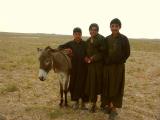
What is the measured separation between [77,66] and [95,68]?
721mm

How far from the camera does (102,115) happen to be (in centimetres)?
1038

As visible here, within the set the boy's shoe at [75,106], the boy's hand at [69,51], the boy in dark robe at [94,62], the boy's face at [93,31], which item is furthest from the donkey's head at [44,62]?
the boy's shoe at [75,106]

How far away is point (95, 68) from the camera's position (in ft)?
33.2

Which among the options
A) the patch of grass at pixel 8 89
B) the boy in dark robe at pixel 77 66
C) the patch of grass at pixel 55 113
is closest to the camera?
the patch of grass at pixel 55 113

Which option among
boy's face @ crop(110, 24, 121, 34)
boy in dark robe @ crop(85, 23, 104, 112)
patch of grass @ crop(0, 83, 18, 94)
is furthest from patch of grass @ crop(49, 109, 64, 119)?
Result: patch of grass @ crop(0, 83, 18, 94)

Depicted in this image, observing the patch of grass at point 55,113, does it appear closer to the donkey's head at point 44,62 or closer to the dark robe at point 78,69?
the dark robe at point 78,69

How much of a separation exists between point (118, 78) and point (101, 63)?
0.67 m

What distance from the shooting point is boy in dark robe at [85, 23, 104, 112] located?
995cm

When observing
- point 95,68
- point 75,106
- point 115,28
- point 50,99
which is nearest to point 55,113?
point 75,106

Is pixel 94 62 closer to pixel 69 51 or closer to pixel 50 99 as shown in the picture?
pixel 69 51

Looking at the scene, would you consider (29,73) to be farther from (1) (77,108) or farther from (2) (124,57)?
(2) (124,57)

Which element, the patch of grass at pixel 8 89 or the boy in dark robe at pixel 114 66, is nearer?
the boy in dark robe at pixel 114 66

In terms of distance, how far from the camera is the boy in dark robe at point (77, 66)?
10.5m

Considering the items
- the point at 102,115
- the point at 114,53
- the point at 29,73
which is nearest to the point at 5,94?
the point at 102,115
